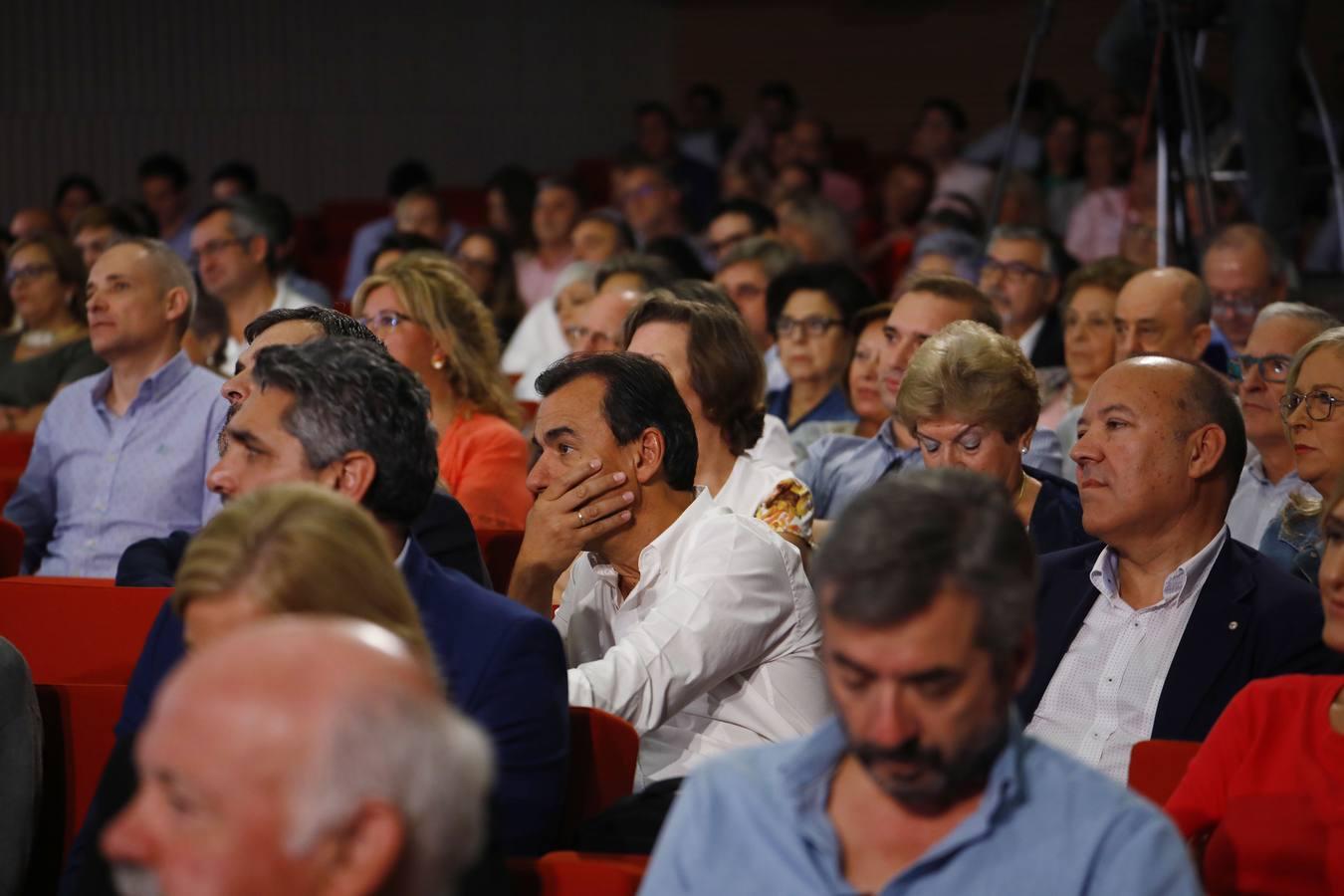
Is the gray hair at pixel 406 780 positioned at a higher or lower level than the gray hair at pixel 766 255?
higher

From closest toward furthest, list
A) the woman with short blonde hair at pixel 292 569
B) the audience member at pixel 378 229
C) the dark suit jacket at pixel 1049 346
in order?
1. the woman with short blonde hair at pixel 292 569
2. the dark suit jacket at pixel 1049 346
3. the audience member at pixel 378 229

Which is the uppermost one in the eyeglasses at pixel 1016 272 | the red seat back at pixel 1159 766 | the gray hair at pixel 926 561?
the gray hair at pixel 926 561

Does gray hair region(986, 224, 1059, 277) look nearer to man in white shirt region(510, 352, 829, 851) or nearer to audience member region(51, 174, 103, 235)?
man in white shirt region(510, 352, 829, 851)

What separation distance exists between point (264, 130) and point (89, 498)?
20.2 feet

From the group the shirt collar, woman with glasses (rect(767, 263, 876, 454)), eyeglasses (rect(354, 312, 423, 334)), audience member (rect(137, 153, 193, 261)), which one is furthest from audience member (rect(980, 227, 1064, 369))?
audience member (rect(137, 153, 193, 261))

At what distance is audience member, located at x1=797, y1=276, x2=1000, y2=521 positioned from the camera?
12.8 feet

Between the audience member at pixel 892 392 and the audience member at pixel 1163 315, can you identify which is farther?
the audience member at pixel 1163 315

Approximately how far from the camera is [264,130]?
9.86 m

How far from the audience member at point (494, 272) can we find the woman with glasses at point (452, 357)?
273cm

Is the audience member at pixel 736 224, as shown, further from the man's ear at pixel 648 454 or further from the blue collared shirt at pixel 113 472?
the man's ear at pixel 648 454

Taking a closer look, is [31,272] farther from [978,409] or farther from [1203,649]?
[1203,649]

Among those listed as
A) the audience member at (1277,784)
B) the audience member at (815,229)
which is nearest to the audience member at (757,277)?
the audience member at (815,229)

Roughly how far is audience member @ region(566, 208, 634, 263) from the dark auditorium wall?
347 centimetres

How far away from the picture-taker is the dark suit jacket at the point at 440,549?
2.81 meters
